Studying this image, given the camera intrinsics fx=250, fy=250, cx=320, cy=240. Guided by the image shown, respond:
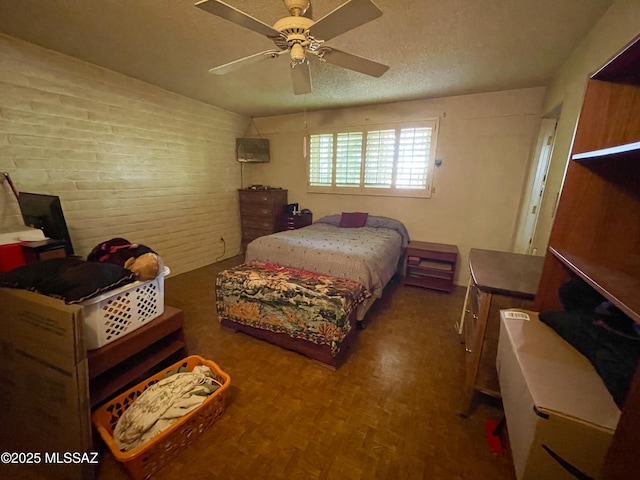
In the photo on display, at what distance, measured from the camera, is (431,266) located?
10.8 feet

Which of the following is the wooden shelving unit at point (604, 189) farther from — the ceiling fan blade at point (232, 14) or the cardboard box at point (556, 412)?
the ceiling fan blade at point (232, 14)

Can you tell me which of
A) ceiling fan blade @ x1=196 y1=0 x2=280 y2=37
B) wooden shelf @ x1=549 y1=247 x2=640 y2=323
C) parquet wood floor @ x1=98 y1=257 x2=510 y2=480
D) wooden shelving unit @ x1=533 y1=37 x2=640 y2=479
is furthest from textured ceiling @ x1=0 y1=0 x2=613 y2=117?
parquet wood floor @ x1=98 y1=257 x2=510 y2=480

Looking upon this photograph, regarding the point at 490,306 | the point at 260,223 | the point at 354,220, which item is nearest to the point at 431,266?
the point at 354,220

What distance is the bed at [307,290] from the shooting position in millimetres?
1859

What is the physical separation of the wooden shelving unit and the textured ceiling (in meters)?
1.03

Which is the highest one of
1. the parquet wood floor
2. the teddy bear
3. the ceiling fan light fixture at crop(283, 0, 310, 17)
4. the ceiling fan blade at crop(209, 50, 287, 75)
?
the ceiling fan light fixture at crop(283, 0, 310, 17)

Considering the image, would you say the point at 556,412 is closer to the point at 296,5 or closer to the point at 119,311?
the point at 119,311

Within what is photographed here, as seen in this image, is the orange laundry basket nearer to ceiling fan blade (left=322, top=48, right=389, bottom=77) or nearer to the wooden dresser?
ceiling fan blade (left=322, top=48, right=389, bottom=77)

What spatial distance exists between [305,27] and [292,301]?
1715 millimetres

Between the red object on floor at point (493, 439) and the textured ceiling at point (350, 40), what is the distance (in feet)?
8.14

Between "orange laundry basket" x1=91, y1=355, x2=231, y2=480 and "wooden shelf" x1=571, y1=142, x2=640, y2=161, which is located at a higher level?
"wooden shelf" x1=571, y1=142, x2=640, y2=161

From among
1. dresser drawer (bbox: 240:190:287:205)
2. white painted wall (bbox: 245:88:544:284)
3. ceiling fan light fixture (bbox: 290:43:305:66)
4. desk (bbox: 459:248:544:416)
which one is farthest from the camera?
dresser drawer (bbox: 240:190:287:205)

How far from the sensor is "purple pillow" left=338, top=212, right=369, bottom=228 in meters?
3.68

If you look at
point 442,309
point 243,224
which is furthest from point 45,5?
point 442,309
